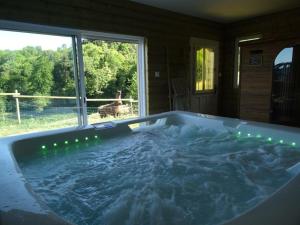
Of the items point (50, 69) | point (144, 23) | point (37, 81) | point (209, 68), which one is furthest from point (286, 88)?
point (37, 81)

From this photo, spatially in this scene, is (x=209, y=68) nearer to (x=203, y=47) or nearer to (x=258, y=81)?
(x=203, y=47)

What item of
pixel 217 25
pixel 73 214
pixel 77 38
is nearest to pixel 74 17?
pixel 77 38

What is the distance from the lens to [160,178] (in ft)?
5.38

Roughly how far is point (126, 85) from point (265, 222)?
155 inches

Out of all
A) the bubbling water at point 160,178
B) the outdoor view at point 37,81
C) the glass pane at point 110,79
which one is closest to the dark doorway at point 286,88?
the bubbling water at point 160,178

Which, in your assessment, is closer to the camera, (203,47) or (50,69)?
(50,69)

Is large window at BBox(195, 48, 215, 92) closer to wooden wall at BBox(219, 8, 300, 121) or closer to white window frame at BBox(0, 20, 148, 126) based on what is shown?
wooden wall at BBox(219, 8, 300, 121)

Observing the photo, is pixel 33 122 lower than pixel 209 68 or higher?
lower

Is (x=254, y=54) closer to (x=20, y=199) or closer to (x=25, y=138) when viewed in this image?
(x=25, y=138)

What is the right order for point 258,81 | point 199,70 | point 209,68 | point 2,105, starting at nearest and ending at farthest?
1. point 2,105
2. point 258,81
3. point 199,70
4. point 209,68

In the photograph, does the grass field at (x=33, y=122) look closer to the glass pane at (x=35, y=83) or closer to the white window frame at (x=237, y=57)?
the glass pane at (x=35, y=83)

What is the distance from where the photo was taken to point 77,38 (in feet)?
9.93

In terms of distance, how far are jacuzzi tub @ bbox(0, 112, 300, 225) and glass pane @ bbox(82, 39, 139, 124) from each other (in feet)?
4.38

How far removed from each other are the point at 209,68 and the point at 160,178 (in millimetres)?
3901
